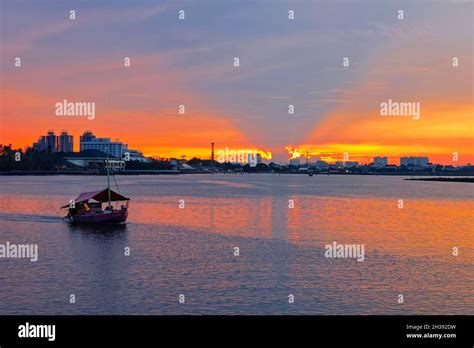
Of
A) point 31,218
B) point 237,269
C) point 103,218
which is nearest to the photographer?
point 237,269

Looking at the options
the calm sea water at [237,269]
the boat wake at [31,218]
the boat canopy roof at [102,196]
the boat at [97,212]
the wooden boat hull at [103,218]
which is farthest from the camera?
the boat wake at [31,218]

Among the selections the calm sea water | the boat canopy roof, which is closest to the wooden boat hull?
the calm sea water

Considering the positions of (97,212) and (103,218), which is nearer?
(103,218)

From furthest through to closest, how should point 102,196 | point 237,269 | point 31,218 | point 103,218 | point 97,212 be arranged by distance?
point 31,218, point 102,196, point 97,212, point 103,218, point 237,269

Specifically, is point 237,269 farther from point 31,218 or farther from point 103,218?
point 31,218

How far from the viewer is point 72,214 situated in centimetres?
6644

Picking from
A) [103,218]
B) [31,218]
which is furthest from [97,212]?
[31,218]

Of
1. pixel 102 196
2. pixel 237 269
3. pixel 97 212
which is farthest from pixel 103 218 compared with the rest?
pixel 237 269

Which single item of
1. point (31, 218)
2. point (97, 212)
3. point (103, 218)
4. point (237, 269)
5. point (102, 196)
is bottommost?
point (237, 269)

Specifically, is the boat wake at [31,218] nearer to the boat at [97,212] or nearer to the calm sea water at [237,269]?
the calm sea water at [237,269]

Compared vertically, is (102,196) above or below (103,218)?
above

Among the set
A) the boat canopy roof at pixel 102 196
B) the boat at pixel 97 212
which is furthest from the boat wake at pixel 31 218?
the boat canopy roof at pixel 102 196
